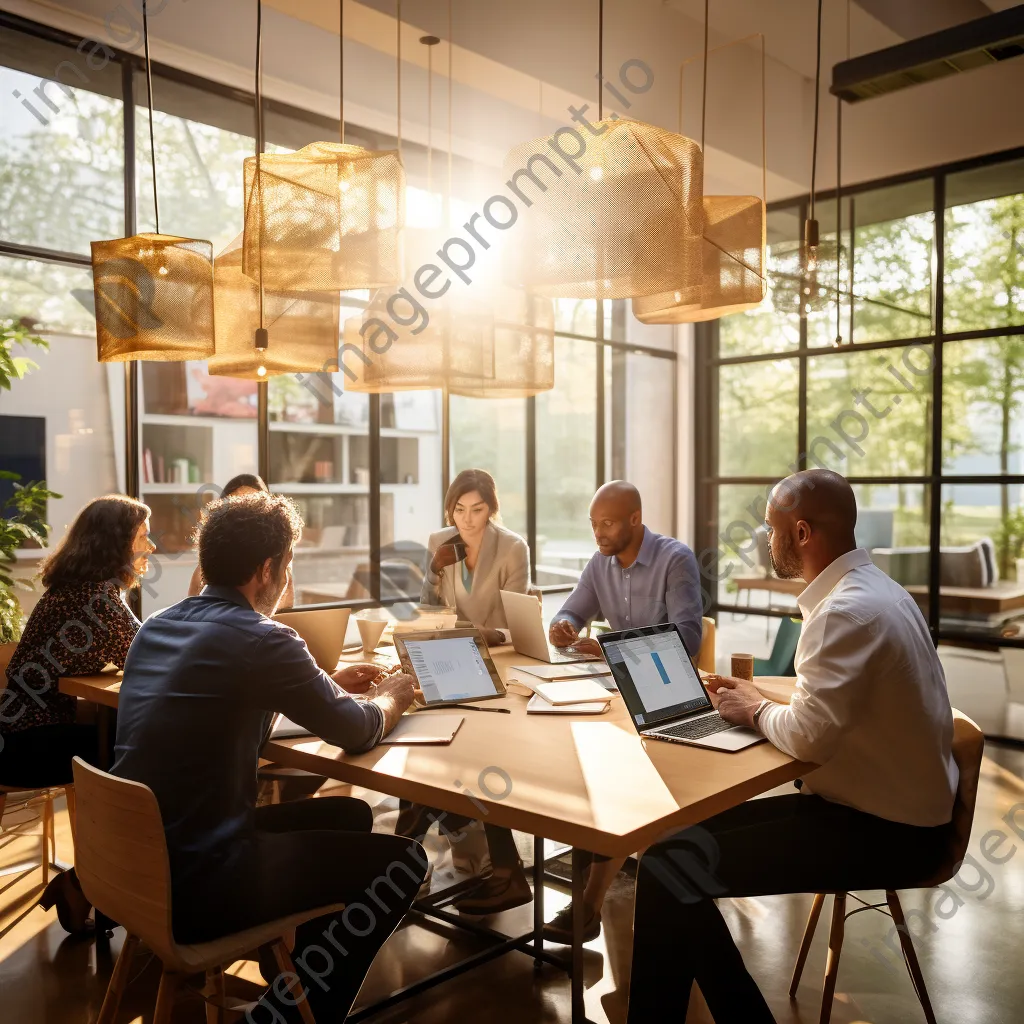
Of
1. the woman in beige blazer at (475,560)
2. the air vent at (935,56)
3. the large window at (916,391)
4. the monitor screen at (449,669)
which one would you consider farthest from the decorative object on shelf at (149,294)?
the large window at (916,391)

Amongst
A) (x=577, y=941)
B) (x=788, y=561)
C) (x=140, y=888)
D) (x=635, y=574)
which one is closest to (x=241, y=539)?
(x=140, y=888)

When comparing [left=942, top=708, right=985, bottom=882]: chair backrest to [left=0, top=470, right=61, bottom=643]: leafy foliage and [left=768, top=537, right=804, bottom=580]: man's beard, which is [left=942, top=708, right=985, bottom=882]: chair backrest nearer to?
[left=768, top=537, right=804, bottom=580]: man's beard

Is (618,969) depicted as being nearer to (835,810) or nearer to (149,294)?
(835,810)

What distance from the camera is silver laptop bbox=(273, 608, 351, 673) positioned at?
3.01 m

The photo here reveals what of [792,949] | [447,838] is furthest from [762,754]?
[447,838]

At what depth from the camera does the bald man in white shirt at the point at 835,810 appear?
2164 mm

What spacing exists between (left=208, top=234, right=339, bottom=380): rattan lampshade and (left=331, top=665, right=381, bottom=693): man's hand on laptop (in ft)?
3.76

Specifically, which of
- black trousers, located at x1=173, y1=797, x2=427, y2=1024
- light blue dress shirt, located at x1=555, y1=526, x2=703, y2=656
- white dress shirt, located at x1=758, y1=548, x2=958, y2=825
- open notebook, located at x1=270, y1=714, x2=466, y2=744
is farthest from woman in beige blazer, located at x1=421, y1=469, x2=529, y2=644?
white dress shirt, located at x1=758, y1=548, x2=958, y2=825

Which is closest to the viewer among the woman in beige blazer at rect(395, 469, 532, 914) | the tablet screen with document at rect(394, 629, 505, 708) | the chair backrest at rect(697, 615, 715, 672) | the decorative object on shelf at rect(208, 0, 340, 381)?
the tablet screen with document at rect(394, 629, 505, 708)

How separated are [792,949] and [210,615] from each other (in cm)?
228

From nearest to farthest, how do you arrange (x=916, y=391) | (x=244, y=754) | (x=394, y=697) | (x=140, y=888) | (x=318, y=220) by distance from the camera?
1. (x=140, y=888)
2. (x=244, y=754)
3. (x=394, y=697)
4. (x=318, y=220)
5. (x=916, y=391)

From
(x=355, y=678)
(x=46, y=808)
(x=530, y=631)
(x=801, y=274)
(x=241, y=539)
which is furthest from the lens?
(x=801, y=274)

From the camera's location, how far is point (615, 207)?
2.50 meters

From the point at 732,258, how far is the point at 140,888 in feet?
8.40
